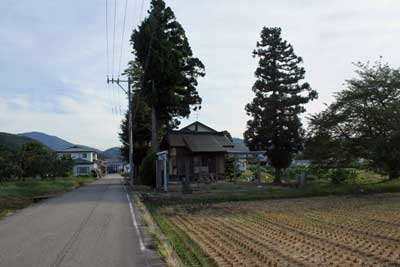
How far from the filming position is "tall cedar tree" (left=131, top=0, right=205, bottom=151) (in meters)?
29.1

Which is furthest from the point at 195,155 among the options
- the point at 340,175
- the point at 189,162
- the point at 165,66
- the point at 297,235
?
the point at 297,235

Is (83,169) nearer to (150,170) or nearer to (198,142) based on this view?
(198,142)

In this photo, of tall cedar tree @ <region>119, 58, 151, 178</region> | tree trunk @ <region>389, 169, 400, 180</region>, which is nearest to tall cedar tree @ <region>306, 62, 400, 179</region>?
tree trunk @ <region>389, 169, 400, 180</region>

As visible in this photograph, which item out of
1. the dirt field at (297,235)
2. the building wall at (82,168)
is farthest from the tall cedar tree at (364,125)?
the building wall at (82,168)

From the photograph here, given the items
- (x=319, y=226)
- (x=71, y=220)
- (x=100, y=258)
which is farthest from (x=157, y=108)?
(x=100, y=258)

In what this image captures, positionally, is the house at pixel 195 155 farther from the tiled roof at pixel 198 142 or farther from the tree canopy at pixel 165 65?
the tree canopy at pixel 165 65

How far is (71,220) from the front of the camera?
13.0 meters

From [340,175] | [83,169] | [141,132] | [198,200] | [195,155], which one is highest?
[141,132]

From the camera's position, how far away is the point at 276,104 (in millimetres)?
32375

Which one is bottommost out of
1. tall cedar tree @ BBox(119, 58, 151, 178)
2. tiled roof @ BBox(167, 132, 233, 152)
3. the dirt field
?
the dirt field

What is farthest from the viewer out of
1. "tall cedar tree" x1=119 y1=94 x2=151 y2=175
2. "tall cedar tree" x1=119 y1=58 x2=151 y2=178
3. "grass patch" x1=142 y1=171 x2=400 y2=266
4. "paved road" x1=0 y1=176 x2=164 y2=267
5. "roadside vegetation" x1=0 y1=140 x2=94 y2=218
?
"tall cedar tree" x1=119 y1=94 x2=151 y2=175

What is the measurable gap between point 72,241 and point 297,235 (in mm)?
5137

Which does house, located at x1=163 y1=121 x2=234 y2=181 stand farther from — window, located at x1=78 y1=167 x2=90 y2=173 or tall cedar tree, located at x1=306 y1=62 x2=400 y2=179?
window, located at x1=78 y1=167 x2=90 y2=173

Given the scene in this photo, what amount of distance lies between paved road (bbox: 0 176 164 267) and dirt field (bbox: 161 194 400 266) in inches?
57.1
